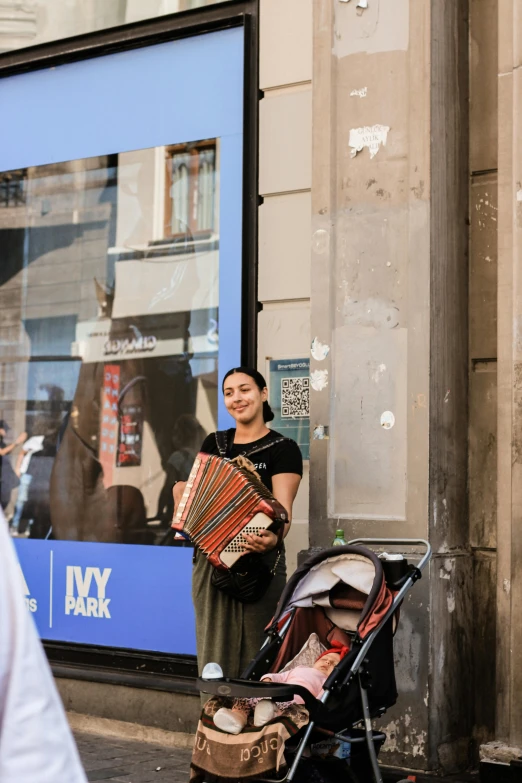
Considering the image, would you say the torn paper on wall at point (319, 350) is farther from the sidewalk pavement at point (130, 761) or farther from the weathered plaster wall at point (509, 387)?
the sidewalk pavement at point (130, 761)

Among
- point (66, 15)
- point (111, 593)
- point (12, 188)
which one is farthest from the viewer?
point (12, 188)

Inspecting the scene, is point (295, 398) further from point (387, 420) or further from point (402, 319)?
point (402, 319)

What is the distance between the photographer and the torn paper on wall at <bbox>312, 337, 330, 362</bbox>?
572 centimetres

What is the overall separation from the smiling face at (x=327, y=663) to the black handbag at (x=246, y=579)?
0.67m

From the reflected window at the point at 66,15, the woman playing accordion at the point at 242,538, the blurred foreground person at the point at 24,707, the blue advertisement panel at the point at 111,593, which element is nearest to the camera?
the blurred foreground person at the point at 24,707

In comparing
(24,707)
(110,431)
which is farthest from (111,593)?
(24,707)

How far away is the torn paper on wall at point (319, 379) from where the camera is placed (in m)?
5.71

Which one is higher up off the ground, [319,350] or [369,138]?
[369,138]

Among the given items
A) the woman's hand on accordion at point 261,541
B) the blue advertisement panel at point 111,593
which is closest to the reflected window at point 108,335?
the blue advertisement panel at point 111,593

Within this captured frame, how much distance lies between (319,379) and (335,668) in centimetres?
204

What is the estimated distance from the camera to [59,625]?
714 centimetres

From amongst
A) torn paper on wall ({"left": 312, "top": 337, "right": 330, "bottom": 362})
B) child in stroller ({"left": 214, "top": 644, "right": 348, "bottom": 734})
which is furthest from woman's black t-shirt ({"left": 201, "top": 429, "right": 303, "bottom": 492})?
child in stroller ({"left": 214, "top": 644, "right": 348, "bottom": 734})

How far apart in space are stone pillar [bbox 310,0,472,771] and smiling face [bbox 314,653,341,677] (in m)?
1.09

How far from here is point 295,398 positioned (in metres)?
6.12
